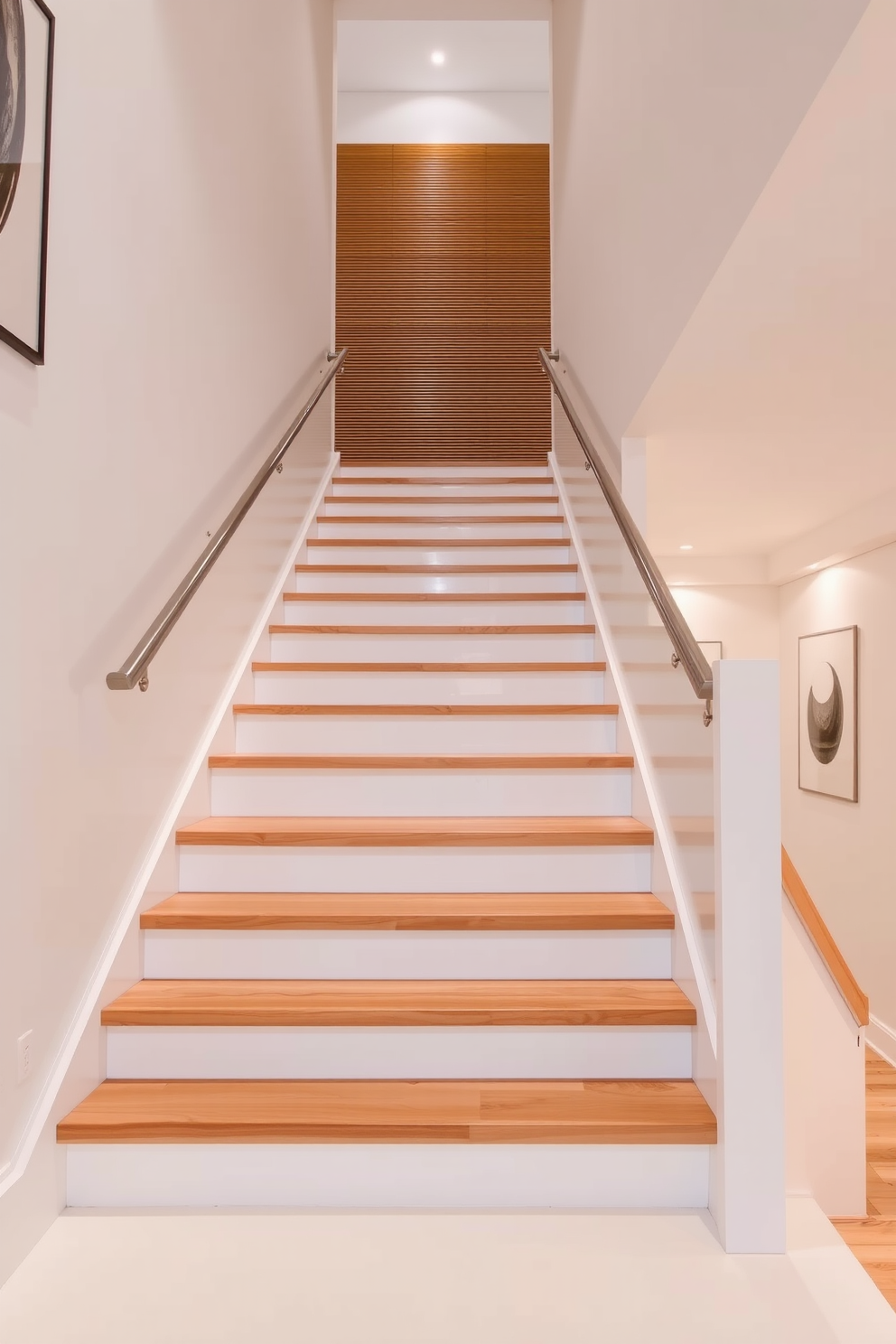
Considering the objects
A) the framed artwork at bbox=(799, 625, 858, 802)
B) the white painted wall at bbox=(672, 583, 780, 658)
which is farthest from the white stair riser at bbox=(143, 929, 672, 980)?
the white painted wall at bbox=(672, 583, 780, 658)

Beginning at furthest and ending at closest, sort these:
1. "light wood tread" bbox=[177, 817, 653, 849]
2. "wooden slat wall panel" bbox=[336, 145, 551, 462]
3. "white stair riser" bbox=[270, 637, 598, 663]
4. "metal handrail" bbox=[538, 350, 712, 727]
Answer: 1. "wooden slat wall panel" bbox=[336, 145, 551, 462]
2. "white stair riser" bbox=[270, 637, 598, 663]
3. "light wood tread" bbox=[177, 817, 653, 849]
4. "metal handrail" bbox=[538, 350, 712, 727]

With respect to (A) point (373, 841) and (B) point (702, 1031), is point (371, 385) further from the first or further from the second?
(B) point (702, 1031)

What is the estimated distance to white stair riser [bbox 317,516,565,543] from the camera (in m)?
4.08

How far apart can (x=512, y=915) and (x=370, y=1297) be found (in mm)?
830

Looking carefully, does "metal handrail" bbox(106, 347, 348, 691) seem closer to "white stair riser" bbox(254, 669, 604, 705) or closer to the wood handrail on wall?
"white stair riser" bbox(254, 669, 604, 705)

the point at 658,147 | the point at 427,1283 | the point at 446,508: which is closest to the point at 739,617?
the point at 446,508

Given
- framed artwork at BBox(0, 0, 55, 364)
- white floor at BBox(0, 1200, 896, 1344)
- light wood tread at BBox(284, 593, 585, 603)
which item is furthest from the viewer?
light wood tread at BBox(284, 593, 585, 603)

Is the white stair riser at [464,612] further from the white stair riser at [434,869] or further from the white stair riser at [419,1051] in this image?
the white stair riser at [419,1051]

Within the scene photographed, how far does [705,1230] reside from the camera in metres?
1.62

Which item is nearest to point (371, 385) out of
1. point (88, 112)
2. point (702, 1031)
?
point (88, 112)

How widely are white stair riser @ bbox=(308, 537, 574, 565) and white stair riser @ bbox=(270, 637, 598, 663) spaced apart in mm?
666

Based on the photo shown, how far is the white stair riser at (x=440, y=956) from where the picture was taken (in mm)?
2070

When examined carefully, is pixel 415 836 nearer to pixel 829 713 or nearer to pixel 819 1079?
pixel 819 1079

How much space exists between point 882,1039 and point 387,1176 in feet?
10.8
